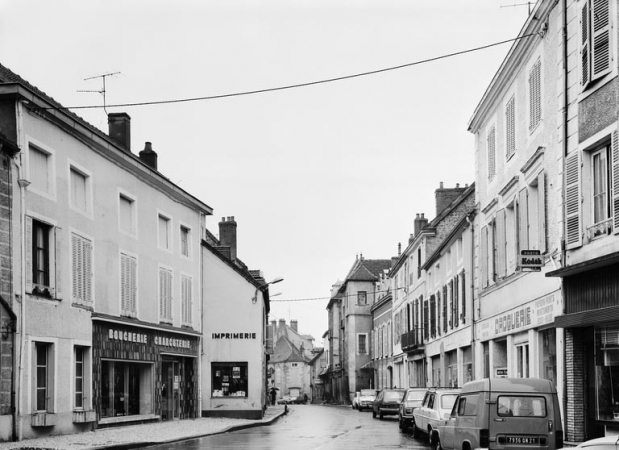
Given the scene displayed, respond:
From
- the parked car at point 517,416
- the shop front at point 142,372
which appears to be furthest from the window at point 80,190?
the parked car at point 517,416

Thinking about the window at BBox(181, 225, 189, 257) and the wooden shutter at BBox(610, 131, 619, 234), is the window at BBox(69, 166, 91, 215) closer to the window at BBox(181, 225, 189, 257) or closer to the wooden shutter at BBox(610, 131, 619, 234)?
the window at BBox(181, 225, 189, 257)

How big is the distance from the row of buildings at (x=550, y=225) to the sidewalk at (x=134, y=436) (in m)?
8.95

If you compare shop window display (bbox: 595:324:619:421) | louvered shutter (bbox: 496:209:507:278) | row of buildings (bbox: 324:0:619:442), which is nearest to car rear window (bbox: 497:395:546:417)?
row of buildings (bbox: 324:0:619:442)

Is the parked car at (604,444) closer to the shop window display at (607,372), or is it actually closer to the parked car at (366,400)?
the shop window display at (607,372)

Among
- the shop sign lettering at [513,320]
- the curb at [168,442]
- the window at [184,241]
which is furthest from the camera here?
the window at [184,241]

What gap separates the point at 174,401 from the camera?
111 feet

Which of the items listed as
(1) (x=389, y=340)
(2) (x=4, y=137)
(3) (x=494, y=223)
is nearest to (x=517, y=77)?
(3) (x=494, y=223)

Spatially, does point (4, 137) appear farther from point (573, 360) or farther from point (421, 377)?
point (421, 377)

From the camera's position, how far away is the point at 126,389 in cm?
2958

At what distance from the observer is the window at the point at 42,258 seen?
22.5 m

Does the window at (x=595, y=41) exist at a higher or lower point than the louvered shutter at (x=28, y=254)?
higher

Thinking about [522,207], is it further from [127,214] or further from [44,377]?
[127,214]

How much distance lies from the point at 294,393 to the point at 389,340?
216 ft

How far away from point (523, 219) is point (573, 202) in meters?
4.68
